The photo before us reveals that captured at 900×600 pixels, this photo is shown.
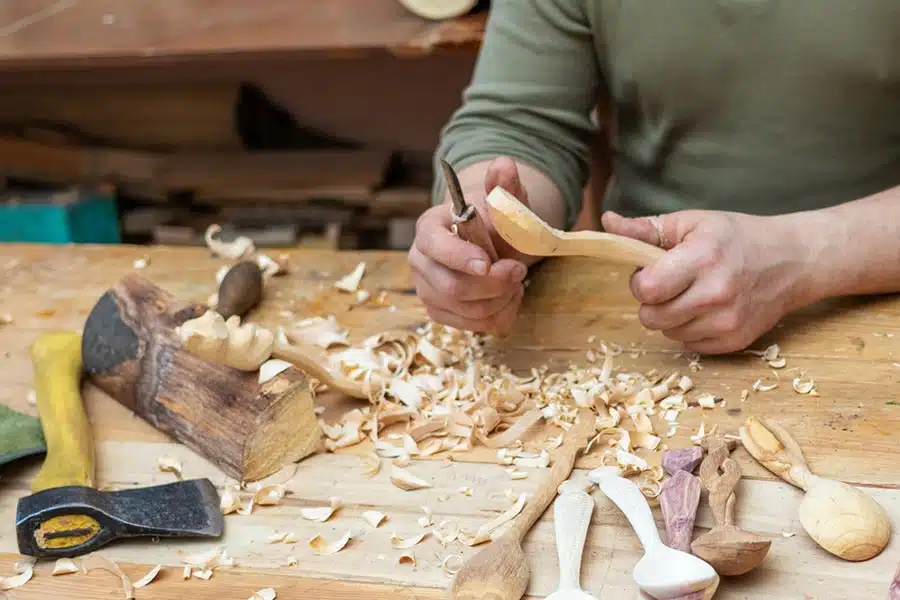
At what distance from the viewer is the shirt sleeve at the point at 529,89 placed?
3.55ft

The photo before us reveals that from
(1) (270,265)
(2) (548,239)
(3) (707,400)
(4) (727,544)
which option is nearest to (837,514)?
(4) (727,544)

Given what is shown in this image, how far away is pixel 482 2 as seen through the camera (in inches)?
62.5

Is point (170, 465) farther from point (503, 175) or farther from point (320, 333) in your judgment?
point (503, 175)

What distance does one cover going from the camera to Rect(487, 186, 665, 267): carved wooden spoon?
2.46 feet

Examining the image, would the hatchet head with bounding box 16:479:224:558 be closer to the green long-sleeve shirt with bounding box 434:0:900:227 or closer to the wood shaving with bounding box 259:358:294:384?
the wood shaving with bounding box 259:358:294:384

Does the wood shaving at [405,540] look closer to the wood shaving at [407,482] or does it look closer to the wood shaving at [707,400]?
the wood shaving at [407,482]

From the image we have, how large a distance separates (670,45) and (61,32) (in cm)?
123

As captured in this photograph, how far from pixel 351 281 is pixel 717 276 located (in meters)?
0.47

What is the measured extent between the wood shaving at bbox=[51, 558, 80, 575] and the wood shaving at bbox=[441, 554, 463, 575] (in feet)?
0.94

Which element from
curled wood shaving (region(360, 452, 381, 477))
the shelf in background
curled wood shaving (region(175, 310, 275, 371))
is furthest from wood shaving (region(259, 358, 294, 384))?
the shelf in background

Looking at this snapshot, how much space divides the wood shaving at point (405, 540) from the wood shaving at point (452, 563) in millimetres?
31

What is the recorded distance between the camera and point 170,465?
0.83 m

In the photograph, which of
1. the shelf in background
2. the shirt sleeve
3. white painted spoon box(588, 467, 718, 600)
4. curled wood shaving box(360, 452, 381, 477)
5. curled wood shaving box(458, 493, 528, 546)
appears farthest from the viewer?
the shelf in background

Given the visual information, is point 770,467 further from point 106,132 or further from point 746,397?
point 106,132
